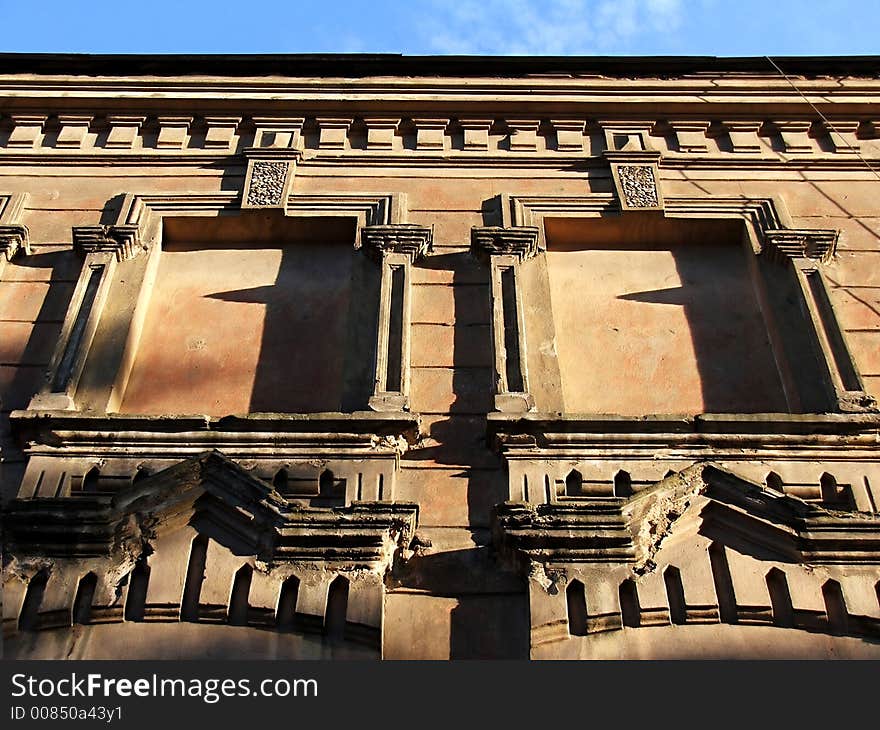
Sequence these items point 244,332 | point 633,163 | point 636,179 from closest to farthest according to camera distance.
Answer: point 244,332, point 636,179, point 633,163

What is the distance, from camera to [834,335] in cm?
771

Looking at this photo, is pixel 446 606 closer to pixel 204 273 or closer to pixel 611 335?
pixel 611 335

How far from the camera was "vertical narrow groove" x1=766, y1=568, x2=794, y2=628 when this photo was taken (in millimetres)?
5727

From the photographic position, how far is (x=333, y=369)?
780 centimetres

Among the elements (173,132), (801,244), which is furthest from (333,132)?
(801,244)

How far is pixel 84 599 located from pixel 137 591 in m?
0.29

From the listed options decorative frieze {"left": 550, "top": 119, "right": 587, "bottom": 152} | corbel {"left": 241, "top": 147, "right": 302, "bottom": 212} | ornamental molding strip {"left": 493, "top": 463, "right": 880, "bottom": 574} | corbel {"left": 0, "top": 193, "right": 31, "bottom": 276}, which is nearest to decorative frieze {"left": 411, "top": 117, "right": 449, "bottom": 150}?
decorative frieze {"left": 550, "top": 119, "right": 587, "bottom": 152}

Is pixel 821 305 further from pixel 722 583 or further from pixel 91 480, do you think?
pixel 91 480

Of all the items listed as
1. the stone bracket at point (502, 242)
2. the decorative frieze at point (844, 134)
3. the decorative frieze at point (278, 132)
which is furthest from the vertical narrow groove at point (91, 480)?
the decorative frieze at point (844, 134)

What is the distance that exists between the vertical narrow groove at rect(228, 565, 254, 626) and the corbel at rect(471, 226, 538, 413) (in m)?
2.07

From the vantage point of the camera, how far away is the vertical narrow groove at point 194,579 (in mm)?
5750

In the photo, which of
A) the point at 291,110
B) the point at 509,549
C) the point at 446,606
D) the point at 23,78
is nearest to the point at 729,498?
the point at 509,549

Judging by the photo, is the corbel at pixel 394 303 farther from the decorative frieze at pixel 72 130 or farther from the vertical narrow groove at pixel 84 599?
the decorative frieze at pixel 72 130

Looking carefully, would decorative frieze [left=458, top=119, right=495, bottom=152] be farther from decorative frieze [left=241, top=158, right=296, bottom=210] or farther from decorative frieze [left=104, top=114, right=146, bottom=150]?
decorative frieze [left=104, top=114, right=146, bottom=150]
